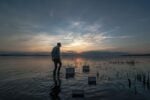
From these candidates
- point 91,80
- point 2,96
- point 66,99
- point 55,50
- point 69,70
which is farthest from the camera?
point 69,70

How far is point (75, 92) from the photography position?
28.0 feet

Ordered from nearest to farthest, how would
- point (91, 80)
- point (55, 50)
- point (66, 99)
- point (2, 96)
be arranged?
point (66, 99) < point (2, 96) < point (91, 80) < point (55, 50)

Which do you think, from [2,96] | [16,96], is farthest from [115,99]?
[2,96]

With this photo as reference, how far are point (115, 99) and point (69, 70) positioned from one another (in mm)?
9716

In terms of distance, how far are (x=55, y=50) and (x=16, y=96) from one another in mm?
7903

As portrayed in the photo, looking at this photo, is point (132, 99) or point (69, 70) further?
point (69, 70)

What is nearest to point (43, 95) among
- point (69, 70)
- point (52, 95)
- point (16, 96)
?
point (52, 95)

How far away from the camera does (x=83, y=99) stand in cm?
823

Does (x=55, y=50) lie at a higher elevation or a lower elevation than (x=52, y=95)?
higher

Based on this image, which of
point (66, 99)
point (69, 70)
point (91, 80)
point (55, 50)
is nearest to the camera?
point (66, 99)

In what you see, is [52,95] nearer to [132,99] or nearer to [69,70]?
[132,99]

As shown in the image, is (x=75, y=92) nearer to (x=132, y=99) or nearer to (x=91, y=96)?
(x=91, y=96)

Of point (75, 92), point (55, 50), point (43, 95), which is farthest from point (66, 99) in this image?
point (55, 50)

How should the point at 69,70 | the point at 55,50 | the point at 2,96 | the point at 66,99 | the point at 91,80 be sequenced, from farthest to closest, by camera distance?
1. the point at 69,70
2. the point at 55,50
3. the point at 91,80
4. the point at 2,96
5. the point at 66,99
